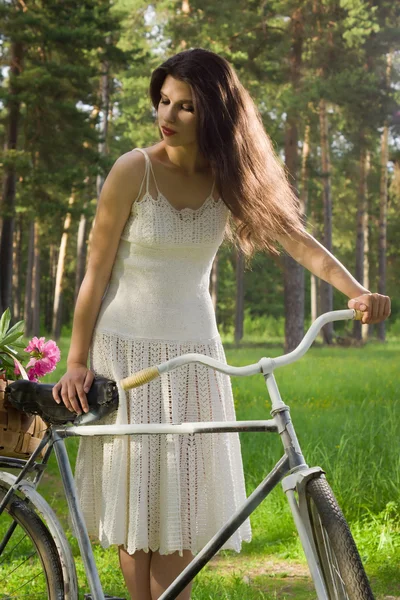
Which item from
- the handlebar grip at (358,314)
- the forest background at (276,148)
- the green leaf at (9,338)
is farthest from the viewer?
the forest background at (276,148)

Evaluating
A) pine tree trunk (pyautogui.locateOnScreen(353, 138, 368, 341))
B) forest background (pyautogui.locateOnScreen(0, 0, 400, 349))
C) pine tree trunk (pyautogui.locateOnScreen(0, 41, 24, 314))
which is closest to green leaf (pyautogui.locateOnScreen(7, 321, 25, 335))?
forest background (pyautogui.locateOnScreen(0, 0, 400, 349))

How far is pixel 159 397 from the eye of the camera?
8.79 ft

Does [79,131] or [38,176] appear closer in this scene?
[38,176]

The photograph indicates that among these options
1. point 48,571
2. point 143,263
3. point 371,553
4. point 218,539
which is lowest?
point 371,553

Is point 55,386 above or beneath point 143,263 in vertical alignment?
beneath

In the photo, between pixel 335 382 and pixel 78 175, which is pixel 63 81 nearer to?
pixel 78 175

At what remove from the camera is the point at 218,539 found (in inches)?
85.2

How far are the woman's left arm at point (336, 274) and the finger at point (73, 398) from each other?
29.1 inches

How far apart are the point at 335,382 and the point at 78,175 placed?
912 cm

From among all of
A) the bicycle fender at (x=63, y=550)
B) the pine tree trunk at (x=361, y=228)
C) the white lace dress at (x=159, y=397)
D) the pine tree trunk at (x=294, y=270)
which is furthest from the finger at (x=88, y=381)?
the pine tree trunk at (x=361, y=228)

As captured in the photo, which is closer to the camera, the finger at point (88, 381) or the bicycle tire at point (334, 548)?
the bicycle tire at point (334, 548)

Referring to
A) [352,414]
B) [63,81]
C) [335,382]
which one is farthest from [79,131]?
[352,414]

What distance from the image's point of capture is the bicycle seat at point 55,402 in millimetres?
2523

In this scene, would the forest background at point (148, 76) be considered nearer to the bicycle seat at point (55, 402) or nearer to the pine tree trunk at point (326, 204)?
the pine tree trunk at point (326, 204)
